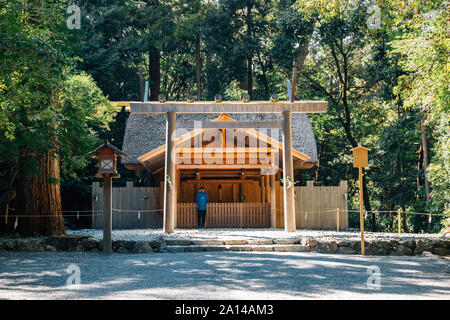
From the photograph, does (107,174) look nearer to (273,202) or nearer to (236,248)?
(236,248)

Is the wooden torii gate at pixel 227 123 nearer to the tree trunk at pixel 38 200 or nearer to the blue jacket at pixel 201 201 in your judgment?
the blue jacket at pixel 201 201

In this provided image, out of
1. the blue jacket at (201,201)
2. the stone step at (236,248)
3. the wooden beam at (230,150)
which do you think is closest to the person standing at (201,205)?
the blue jacket at (201,201)

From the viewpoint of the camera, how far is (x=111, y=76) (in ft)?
84.5

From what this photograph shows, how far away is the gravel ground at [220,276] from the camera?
630cm

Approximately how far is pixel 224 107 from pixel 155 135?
788cm

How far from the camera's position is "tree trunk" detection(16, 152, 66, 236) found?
12.8 meters

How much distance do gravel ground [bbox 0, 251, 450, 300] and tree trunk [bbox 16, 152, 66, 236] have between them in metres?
1.79

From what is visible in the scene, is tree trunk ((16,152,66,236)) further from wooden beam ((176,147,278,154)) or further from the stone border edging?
wooden beam ((176,147,278,154))

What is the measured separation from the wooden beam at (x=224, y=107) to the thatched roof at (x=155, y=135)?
5.67 meters

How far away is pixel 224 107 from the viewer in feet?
47.2

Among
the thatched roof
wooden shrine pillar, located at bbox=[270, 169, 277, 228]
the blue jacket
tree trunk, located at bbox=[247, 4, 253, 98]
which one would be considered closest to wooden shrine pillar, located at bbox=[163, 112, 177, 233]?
the blue jacket

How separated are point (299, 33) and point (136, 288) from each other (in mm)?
19855

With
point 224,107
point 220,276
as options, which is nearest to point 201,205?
point 224,107
